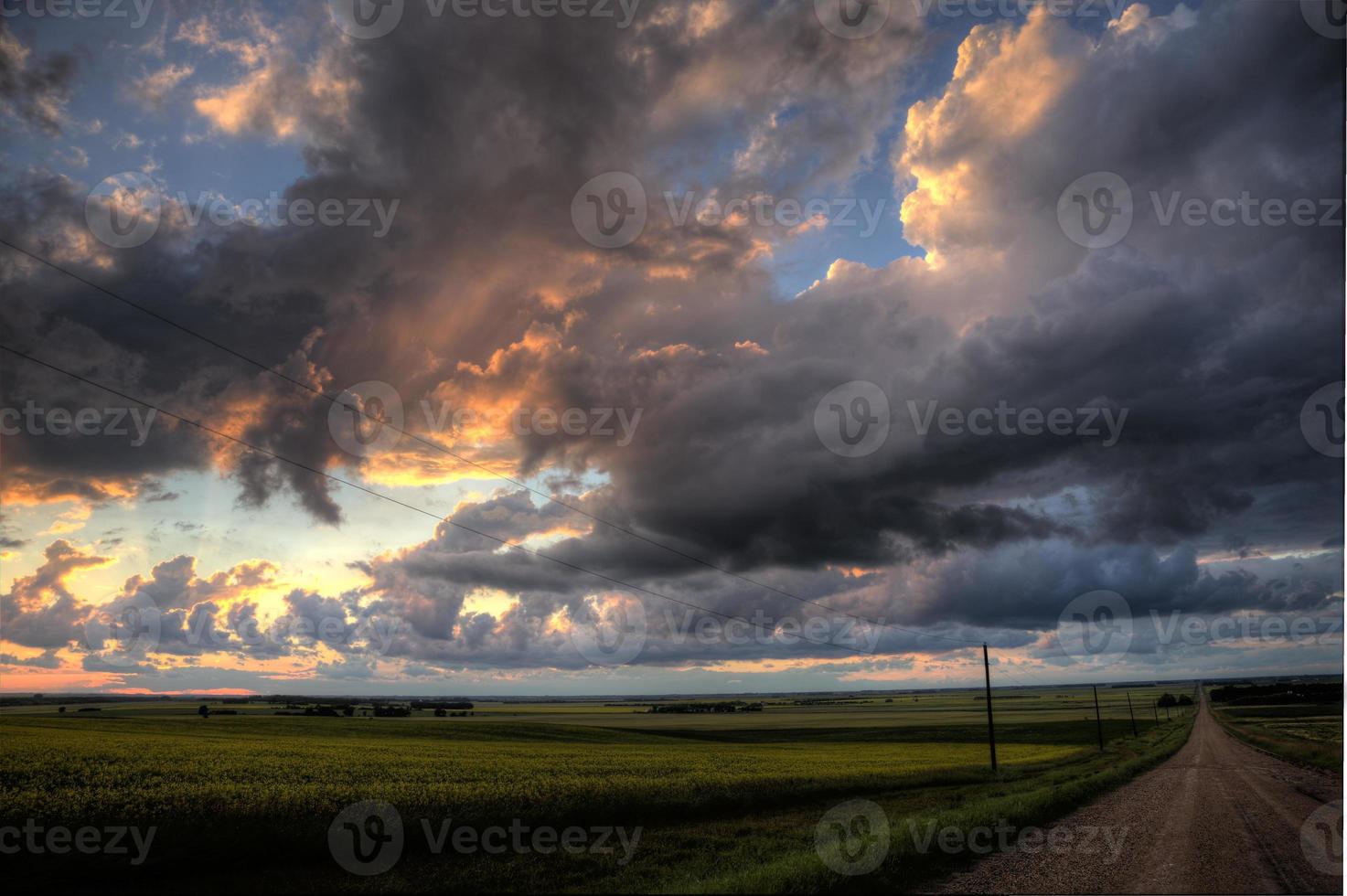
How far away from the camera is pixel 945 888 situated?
639 inches

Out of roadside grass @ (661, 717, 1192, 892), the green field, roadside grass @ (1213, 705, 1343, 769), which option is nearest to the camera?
roadside grass @ (661, 717, 1192, 892)

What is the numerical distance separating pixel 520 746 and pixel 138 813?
33.8 metres

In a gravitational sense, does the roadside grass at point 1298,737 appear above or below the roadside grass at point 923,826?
below

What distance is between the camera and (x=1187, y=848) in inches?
759

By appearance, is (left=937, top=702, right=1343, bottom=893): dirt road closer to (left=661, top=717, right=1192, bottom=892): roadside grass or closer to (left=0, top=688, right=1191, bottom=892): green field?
(left=661, top=717, right=1192, bottom=892): roadside grass

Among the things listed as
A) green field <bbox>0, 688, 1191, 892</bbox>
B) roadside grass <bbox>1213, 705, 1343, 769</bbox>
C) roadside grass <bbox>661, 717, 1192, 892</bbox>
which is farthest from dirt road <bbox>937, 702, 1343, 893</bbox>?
roadside grass <bbox>1213, 705, 1343, 769</bbox>

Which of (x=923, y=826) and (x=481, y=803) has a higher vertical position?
(x=923, y=826)

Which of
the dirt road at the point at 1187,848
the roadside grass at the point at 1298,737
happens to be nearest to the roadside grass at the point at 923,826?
the dirt road at the point at 1187,848

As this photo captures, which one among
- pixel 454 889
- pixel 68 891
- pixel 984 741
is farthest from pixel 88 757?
pixel 984 741

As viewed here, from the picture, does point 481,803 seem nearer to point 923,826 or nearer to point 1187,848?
point 923,826

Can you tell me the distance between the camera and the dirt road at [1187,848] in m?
15.9

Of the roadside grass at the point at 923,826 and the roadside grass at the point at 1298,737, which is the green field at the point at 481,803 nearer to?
the roadside grass at the point at 923,826

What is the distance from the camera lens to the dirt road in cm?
1593

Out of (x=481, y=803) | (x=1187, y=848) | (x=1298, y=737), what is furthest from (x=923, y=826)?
(x=1298, y=737)
